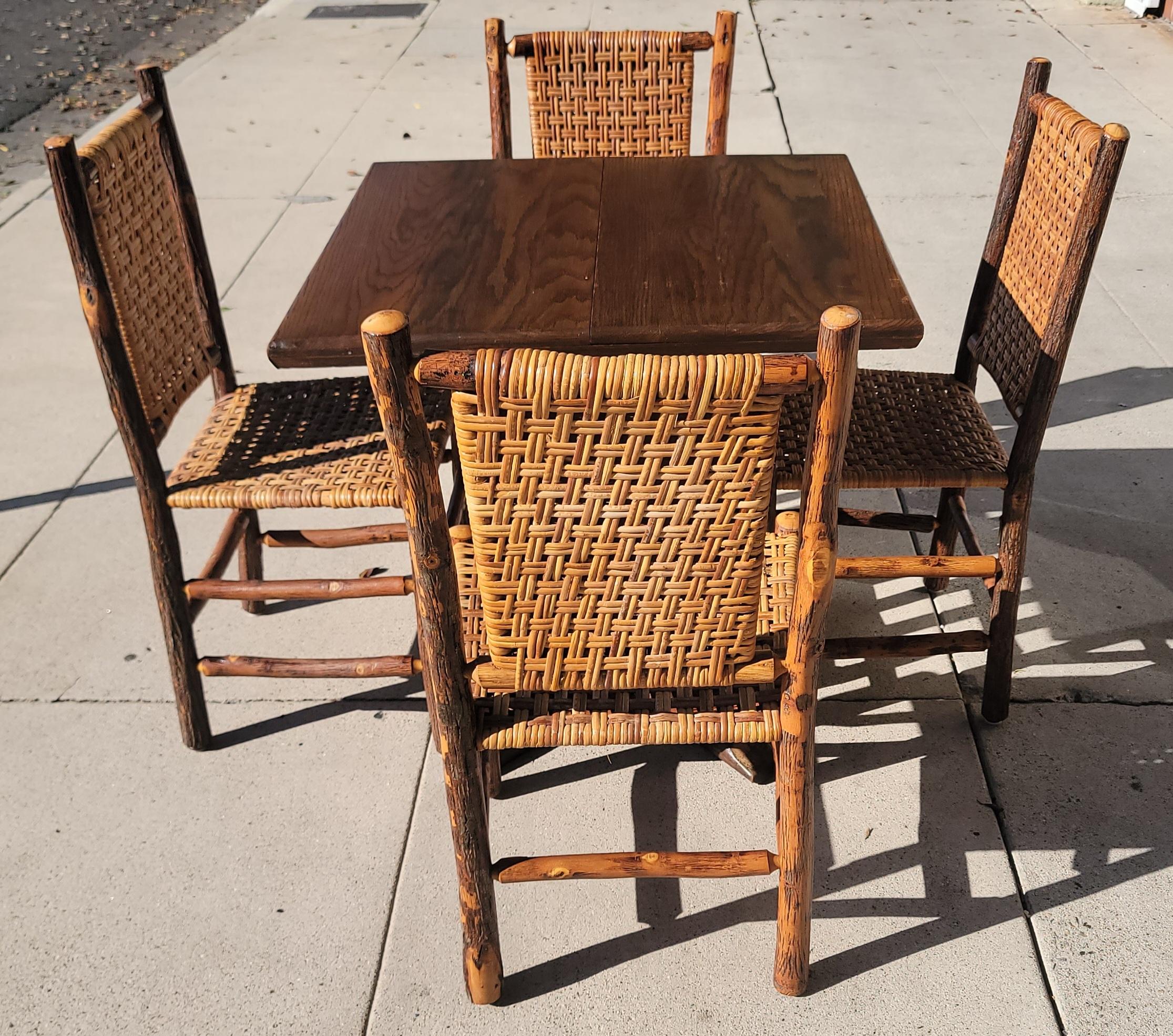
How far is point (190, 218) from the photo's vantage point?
2.40m

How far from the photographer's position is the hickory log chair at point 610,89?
2916 mm

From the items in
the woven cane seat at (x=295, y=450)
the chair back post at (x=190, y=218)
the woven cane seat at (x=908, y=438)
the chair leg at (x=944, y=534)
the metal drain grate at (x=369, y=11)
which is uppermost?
the chair back post at (x=190, y=218)

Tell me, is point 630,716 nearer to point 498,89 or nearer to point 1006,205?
point 1006,205

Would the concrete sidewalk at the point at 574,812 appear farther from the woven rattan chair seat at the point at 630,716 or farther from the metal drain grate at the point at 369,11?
the metal drain grate at the point at 369,11

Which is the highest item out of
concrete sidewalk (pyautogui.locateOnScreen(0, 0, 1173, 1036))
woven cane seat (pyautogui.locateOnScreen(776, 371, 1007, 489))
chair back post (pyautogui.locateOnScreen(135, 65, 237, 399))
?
chair back post (pyautogui.locateOnScreen(135, 65, 237, 399))

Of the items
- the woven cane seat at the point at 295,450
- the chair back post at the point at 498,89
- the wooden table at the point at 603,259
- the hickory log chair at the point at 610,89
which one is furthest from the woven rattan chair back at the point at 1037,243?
the chair back post at the point at 498,89

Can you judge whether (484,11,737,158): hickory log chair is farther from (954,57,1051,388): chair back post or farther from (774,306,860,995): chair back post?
(774,306,860,995): chair back post

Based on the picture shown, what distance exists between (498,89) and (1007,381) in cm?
160

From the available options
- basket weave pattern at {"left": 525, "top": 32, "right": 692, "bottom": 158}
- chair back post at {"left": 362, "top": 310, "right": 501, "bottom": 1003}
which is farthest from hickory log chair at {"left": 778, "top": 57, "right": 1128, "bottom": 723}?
basket weave pattern at {"left": 525, "top": 32, "right": 692, "bottom": 158}

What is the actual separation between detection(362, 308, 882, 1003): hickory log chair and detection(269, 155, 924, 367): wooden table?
1.48ft

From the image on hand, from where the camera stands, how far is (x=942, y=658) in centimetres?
255

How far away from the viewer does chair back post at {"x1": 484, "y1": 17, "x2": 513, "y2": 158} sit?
2916 millimetres

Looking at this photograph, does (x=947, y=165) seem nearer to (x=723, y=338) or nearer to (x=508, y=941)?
(x=723, y=338)

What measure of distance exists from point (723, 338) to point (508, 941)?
112 centimetres
